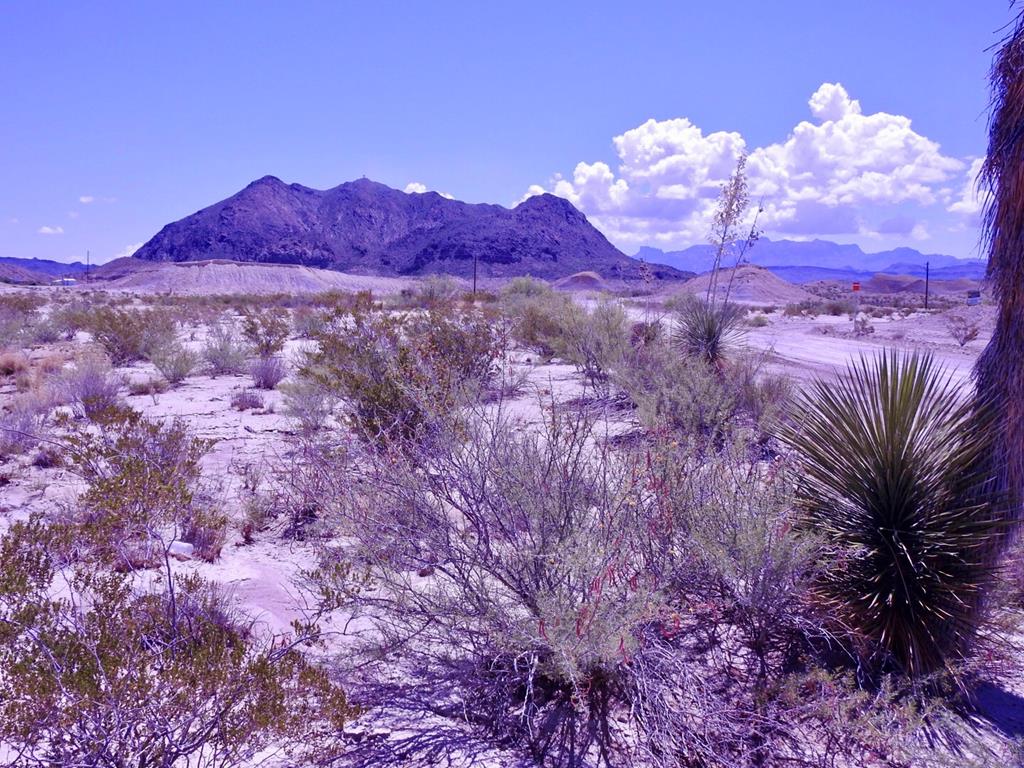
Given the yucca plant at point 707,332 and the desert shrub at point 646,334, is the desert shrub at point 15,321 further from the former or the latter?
the yucca plant at point 707,332

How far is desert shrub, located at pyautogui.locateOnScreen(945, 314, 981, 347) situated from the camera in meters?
24.5

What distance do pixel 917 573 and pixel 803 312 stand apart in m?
42.5

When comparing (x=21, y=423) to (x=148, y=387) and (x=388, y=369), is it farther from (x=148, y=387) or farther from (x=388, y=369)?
(x=388, y=369)

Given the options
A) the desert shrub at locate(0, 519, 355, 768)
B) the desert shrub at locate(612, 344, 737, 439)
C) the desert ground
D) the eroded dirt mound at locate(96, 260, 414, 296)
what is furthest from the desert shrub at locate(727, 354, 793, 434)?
the eroded dirt mound at locate(96, 260, 414, 296)

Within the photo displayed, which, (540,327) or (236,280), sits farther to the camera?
(236,280)

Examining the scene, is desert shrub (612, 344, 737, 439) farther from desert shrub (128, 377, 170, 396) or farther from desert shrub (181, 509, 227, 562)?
desert shrub (128, 377, 170, 396)

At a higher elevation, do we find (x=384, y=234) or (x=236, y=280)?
(x=384, y=234)

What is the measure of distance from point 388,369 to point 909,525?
209 inches

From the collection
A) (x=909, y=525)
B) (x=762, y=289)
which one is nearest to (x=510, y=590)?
(x=909, y=525)

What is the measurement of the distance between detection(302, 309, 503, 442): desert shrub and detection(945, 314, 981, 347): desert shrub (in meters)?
19.6

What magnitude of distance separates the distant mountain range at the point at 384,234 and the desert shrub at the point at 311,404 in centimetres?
Result: 10003

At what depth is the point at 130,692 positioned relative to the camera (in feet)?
9.18

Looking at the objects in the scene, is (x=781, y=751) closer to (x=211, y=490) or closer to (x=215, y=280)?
(x=211, y=490)

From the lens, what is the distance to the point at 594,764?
3.54 m
